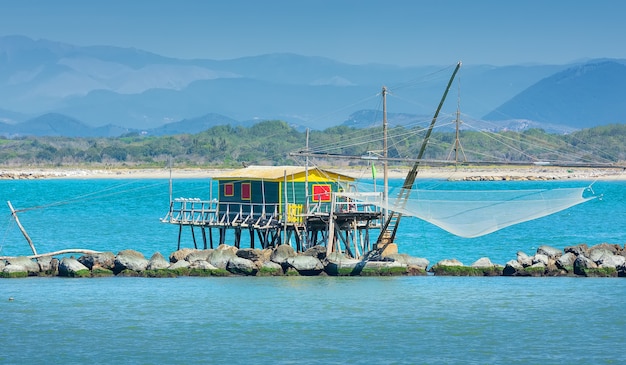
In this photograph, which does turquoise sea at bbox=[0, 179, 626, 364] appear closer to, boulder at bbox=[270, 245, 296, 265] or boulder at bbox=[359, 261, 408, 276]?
boulder at bbox=[359, 261, 408, 276]

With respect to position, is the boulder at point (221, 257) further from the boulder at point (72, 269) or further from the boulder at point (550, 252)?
the boulder at point (550, 252)

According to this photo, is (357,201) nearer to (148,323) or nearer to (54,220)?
(148,323)

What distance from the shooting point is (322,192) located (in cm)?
4638

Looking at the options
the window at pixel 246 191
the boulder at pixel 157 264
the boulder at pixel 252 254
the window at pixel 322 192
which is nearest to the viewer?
the boulder at pixel 252 254

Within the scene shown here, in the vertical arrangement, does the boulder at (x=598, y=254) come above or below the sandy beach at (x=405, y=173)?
Answer: below

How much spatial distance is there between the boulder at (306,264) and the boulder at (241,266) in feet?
4.39

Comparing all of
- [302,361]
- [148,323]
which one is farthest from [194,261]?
[302,361]

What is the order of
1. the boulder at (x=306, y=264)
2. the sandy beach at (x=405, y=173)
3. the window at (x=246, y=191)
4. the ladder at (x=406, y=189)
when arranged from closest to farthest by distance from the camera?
the ladder at (x=406, y=189) → the boulder at (x=306, y=264) → the window at (x=246, y=191) → the sandy beach at (x=405, y=173)

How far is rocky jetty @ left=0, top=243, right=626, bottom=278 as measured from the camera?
42.6 m

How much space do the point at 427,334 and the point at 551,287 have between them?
359 inches

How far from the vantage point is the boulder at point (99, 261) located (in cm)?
4409

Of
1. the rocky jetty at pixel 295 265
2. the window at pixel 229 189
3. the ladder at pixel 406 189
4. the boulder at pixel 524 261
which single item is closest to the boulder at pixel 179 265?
the rocky jetty at pixel 295 265

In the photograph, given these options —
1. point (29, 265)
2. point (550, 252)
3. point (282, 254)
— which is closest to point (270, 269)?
point (282, 254)

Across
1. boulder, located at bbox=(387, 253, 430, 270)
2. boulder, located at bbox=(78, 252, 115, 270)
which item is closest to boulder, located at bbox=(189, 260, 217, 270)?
boulder, located at bbox=(78, 252, 115, 270)
